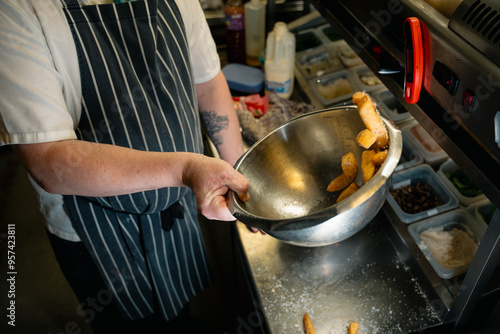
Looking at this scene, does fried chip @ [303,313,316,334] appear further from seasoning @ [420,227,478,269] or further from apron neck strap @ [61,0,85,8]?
apron neck strap @ [61,0,85,8]

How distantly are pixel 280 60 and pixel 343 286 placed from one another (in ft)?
3.96

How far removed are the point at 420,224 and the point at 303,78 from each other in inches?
43.3

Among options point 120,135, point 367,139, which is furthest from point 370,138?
point 120,135

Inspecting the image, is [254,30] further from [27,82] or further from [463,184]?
[27,82]

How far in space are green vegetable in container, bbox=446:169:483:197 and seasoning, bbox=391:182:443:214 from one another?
0.10 metres

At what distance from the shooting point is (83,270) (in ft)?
5.38

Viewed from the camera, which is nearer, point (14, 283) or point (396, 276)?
point (396, 276)

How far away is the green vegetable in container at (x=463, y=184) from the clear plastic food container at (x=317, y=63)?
88cm

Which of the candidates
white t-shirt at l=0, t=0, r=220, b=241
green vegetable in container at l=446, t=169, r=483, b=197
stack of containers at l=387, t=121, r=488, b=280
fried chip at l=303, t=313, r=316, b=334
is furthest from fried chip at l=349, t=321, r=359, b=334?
white t-shirt at l=0, t=0, r=220, b=241

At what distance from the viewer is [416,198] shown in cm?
160

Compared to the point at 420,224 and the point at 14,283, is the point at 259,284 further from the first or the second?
the point at 14,283

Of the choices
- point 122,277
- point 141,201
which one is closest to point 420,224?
point 141,201

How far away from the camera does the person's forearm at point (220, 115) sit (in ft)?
5.26

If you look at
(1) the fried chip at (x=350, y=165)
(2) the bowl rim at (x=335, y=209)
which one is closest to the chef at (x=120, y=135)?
(2) the bowl rim at (x=335, y=209)
